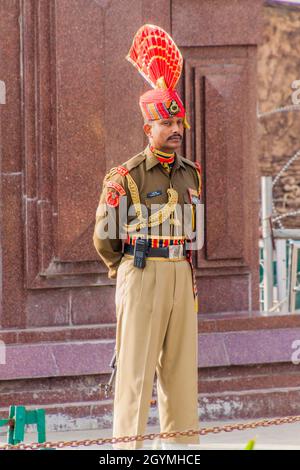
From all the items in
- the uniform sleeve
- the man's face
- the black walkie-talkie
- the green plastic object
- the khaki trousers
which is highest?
the man's face

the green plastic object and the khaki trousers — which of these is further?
the khaki trousers

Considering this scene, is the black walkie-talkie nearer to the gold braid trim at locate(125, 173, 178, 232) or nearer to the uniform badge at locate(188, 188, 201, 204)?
the gold braid trim at locate(125, 173, 178, 232)


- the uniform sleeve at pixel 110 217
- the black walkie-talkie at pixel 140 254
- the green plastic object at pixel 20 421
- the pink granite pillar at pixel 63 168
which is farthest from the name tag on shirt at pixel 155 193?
the pink granite pillar at pixel 63 168

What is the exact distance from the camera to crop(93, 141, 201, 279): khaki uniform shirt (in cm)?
602

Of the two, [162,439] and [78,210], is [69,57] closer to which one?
[78,210]

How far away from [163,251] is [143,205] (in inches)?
9.3

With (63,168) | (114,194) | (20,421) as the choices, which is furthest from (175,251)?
(63,168)

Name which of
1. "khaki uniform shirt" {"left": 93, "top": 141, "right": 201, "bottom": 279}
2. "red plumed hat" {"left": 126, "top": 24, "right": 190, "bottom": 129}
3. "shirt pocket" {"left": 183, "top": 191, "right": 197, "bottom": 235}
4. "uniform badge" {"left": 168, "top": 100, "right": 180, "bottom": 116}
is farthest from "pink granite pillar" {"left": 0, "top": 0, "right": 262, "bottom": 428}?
"uniform badge" {"left": 168, "top": 100, "right": 180, "bottom": 116}

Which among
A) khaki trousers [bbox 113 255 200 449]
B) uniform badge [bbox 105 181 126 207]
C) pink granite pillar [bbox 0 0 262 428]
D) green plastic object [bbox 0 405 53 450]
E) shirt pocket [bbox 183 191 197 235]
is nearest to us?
green plastic object [bbox 0 405 53 450]

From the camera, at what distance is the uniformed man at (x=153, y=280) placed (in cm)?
591

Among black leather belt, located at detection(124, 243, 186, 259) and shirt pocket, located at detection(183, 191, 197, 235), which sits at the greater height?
shirt pocket, located at detection(183, 191, 197, 235)

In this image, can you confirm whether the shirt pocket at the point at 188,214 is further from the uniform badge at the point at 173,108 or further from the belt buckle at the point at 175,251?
the uniform badge at the point at 173,108

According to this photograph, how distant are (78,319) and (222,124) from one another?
1483 millimetres
